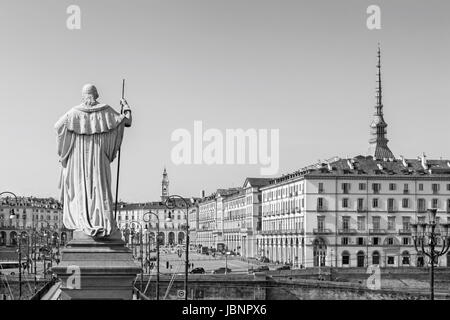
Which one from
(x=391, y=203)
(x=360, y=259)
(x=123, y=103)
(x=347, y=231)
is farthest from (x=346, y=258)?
(x=123, y=103)

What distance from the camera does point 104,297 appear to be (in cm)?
1733

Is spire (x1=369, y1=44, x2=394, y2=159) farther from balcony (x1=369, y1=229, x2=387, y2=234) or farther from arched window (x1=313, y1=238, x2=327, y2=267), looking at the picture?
arched window (x1=313, y1=238, x2=327, y2=267)

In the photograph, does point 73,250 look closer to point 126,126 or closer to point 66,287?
point 66,287

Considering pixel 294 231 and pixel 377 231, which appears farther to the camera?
pixel 294 231

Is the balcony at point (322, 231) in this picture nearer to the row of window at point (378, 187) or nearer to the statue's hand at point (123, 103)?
the row of window at point (378, 187)

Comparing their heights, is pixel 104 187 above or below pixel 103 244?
above

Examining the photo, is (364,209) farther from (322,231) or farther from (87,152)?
(87,152)

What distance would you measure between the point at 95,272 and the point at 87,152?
2658 millimetres

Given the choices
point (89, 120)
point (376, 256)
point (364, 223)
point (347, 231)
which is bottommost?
point (376, 256)

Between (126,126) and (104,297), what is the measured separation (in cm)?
360

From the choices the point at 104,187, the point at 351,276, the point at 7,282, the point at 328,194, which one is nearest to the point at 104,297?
the point at 104,187

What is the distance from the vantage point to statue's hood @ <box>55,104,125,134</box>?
1838 centimetres

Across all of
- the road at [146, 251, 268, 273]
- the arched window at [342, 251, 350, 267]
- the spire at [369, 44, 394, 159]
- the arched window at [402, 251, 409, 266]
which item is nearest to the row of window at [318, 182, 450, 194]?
the arched window at [342, 251, 350, 267]

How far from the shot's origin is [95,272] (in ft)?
56.5
